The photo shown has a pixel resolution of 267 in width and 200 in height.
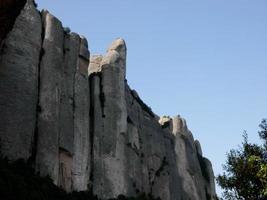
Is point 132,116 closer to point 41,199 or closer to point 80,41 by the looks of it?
point 80,41

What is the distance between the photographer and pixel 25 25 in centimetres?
4841

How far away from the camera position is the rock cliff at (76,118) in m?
44.0

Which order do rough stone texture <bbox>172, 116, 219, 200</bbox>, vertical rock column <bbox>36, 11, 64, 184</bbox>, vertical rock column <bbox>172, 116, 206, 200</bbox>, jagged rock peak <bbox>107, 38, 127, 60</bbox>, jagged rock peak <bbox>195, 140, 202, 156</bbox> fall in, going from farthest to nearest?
jagged rock peak <bbox>195, 140, 202, 156</bbox> < rough stone texture <bbox>172, 116, 219, 200</bbox> < vertical rock column <bbox>172, 116, 206, 200</bbox> < jagged rock peak <bbox>107, 38, 127, 60</bbox> < vertical rock column <bbox>36, 11, 64, 184</bbox>

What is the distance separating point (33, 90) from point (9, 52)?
3.83 m

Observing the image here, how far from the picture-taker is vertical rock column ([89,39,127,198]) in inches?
2030

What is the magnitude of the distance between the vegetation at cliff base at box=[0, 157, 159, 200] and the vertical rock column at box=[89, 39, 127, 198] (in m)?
3.90

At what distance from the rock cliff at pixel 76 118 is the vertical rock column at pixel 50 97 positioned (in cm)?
8

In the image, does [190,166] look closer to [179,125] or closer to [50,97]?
[179,125]

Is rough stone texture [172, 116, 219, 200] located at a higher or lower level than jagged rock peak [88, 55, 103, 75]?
lower

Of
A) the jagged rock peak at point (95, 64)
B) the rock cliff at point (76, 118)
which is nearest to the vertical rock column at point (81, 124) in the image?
the rock cliff at point (76, 118)

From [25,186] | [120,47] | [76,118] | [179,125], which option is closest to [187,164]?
[179,125]

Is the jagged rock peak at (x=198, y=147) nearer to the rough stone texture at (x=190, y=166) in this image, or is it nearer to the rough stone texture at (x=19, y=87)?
the rough stone texture at (x=190, y=166)

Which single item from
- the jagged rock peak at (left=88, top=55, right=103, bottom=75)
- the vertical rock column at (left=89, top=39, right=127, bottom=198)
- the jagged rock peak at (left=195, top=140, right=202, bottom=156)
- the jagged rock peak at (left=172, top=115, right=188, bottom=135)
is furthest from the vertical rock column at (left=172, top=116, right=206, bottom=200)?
the jagged rock peak at (left=88, top=55, right=103, bottom=75)

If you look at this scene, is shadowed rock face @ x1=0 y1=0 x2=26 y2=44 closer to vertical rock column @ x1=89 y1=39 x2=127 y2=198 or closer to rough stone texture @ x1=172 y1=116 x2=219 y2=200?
vertical rock column @ x1=89 y1=39 x2=127 y2=198
